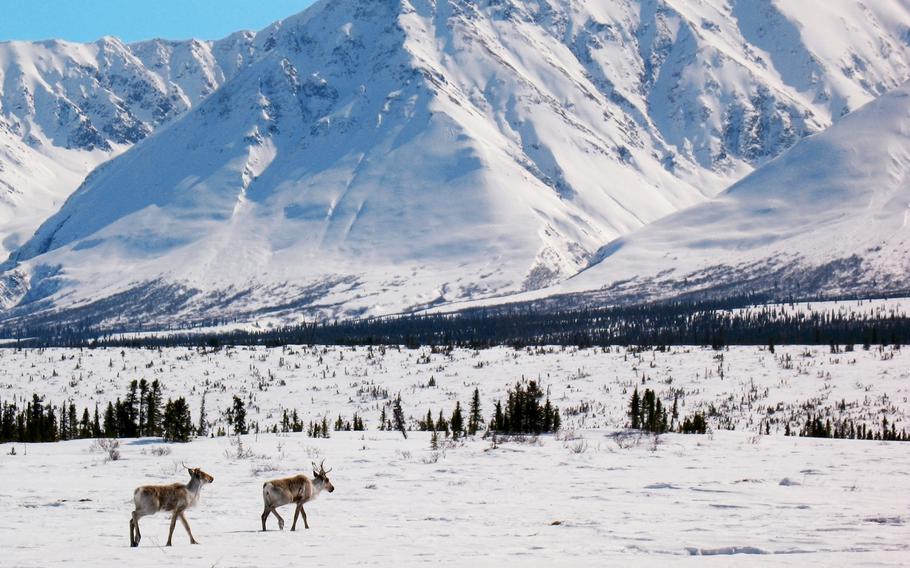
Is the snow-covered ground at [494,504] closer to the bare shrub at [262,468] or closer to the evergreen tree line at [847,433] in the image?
the bare shrub at [262,468]

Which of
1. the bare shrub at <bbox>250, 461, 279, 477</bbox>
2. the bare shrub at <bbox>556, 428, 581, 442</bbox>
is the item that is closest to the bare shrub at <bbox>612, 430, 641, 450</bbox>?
the bare shrub at <bbox>556, 428, 581, 442</bbox>

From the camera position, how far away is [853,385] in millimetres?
100062

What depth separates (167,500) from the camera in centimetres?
2331

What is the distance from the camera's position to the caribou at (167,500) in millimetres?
22797

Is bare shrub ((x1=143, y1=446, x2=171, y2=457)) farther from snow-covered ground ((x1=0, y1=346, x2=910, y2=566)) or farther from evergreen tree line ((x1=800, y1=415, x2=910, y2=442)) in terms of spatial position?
evergreen tree line ((x1=800, y1=415, x2=910, y2=442))

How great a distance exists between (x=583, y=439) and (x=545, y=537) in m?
22.2

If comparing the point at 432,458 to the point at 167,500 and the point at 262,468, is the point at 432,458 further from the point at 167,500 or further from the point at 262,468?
the point at 167,500

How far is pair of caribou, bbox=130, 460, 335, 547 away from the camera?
22.9m

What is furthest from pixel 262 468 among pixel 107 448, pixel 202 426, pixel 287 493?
pixel 202 426

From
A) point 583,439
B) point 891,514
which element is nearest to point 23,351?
point 583,439

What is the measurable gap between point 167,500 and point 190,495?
54cm

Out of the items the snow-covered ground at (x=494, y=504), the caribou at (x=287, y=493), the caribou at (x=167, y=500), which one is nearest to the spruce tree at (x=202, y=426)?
the snow-covered ground at (x=494, y=504)

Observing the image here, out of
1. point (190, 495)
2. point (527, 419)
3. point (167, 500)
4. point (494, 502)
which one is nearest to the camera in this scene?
point (167, 500)

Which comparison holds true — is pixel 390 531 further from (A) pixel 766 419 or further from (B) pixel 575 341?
(B) pixel 575 341
